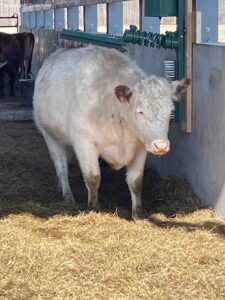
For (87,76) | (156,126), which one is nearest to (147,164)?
(87,76)

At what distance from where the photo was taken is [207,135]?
6.69 meters

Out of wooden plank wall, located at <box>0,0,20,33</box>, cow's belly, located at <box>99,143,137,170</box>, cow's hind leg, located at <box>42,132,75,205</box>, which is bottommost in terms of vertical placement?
cow's hind leg, located at <box>42,132,75,205</box>

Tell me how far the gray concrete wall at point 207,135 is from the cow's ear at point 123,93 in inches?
32.4

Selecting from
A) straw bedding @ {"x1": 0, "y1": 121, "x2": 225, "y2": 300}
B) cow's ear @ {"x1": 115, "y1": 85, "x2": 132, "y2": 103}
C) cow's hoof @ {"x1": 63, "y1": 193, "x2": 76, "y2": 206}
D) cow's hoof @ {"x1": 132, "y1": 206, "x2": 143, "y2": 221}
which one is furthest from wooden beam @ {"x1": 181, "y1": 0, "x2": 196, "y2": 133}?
cow's hoof @ {"x1": 63, "y1": 193, "x2": 76, "y2": 206}

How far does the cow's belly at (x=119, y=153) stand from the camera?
6527mm

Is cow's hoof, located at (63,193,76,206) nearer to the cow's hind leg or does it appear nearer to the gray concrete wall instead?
the cow's hind leg

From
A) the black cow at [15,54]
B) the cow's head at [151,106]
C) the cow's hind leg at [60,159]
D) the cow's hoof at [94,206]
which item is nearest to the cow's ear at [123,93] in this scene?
the cow's head at [151,106]

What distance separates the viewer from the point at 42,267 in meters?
5.04

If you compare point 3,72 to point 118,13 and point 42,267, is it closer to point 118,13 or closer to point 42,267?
point 118,13

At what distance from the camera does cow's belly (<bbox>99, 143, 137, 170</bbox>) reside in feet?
21.4

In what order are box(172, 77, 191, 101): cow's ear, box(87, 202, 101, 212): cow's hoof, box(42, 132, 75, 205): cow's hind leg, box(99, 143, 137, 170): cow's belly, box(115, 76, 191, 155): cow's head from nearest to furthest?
box(115, 76, 191, 155): cow's head < box(172, 77, 191, 101): cow's ear < box(99, 143, 137, 170): cow's belly < box(87, 202, 101, 212): cow's hoof < box(42, 132, 75, 205): cow's hind leg

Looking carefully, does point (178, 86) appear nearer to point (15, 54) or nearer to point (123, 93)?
point (123, 93)

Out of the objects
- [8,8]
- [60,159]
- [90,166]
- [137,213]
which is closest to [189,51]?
[90,166]

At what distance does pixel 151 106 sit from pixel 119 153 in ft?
2.66
